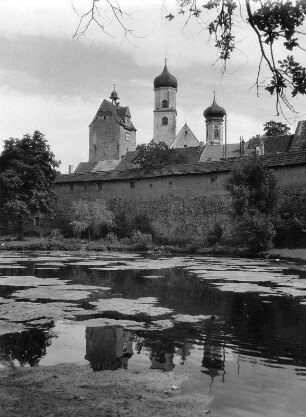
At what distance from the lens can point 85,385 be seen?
4.59m

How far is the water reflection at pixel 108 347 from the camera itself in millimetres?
5430

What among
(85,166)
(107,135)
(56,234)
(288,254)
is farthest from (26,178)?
(107,135)

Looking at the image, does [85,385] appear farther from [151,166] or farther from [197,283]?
[151,166]

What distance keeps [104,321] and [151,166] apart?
33779mm

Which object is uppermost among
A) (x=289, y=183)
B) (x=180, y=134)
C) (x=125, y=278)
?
(x=180, y=134)

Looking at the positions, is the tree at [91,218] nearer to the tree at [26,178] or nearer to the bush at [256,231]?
the tree at [26,178]

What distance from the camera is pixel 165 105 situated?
70250mm

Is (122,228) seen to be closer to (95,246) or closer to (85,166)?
(95,246)

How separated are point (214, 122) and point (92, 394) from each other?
6339 centimetres

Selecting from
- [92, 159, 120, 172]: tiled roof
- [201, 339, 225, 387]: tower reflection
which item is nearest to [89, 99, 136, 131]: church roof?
[92, 159, 120, 172]: tiled roof

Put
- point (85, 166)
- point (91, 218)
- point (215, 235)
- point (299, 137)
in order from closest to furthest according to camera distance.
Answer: point (215, 235) < point (91, 218) < point (299, 137) < point (85, 166)

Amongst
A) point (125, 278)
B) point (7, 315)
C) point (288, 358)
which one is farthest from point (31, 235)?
point (288, 358)

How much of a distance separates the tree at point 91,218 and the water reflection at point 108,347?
98.1ft

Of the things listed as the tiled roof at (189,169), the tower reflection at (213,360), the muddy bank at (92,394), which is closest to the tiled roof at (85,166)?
the tiled roof at (189,169)
